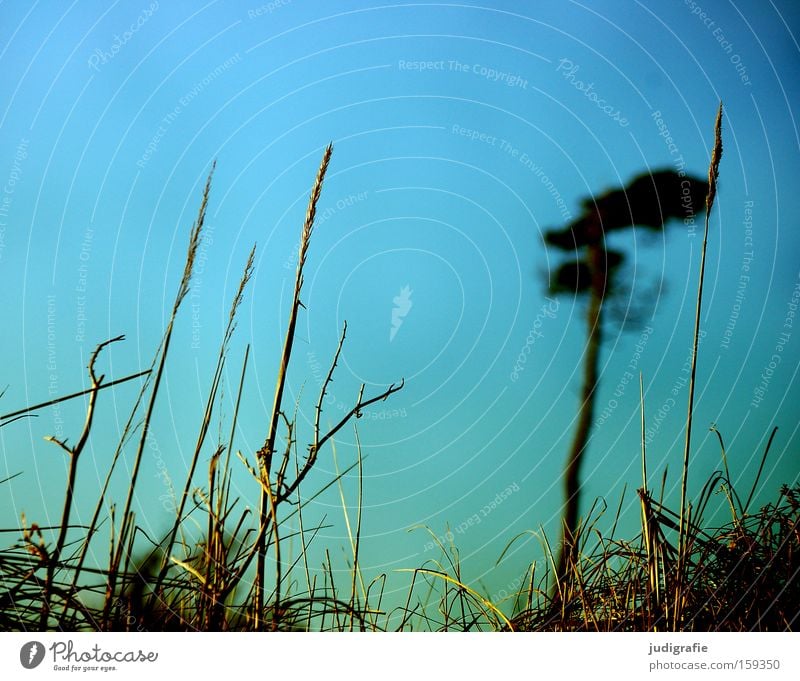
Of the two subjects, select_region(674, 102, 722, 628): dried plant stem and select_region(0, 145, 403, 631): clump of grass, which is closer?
select_region(0, 145, 403, 631): clump of grass

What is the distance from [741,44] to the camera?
1.65m

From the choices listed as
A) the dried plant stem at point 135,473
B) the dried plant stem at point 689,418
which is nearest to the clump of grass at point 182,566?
the dried plant stem at point 135,473

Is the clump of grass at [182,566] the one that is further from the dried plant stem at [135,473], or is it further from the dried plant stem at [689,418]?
the dried plant stem at [689,418]

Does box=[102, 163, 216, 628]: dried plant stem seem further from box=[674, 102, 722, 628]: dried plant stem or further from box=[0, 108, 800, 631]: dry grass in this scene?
box=[674, 102, 722, 628]: dried plant stem

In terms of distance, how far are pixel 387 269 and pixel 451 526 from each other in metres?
0.61

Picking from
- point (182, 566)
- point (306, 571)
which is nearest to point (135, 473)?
point (182, 566)

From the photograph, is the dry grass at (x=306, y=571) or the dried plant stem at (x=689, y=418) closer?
the dry grass at (x=306, y=571)
